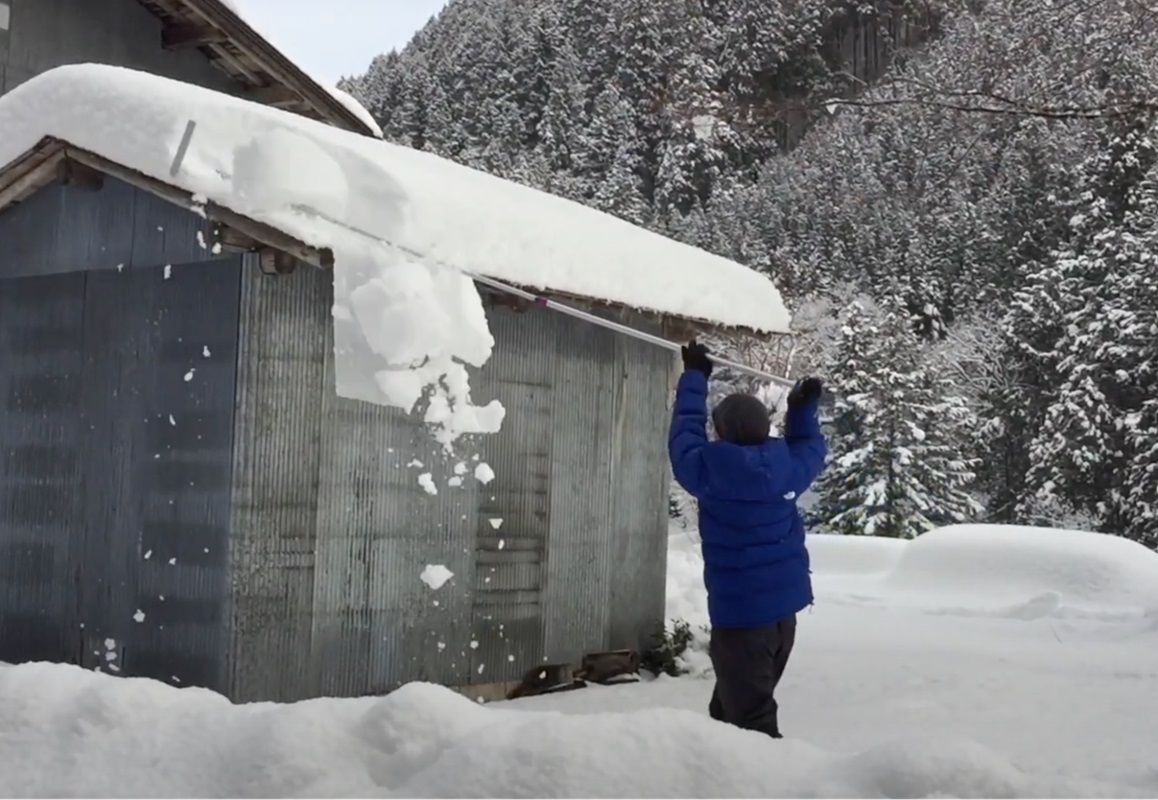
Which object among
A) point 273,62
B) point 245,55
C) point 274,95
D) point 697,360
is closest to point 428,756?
point 697,360

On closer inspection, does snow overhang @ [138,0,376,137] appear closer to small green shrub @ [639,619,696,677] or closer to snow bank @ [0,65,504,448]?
snow bank @ [0,65,504,448]

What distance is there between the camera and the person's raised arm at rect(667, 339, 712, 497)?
190 inches

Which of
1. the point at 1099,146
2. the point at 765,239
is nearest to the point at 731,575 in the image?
the point at 1099,146

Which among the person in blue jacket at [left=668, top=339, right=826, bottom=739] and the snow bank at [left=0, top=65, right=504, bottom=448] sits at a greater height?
the snow bank at [left=0, top=65, right=504, bottom=448]

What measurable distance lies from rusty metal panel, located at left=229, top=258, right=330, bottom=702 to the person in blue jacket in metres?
2.21

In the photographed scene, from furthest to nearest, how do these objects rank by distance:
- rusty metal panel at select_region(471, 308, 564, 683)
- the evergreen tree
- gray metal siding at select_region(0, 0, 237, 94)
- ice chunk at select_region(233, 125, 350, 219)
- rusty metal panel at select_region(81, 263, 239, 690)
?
the evergreen tree, gray metal siding at select_region(0, 0, 237, 94), rusty metal panel at select_region(471, 308, 564, 683), rusty metal panel at select_region(81, 263, 239, 690), ice chunk at select_region(233, 125, 350, 219)

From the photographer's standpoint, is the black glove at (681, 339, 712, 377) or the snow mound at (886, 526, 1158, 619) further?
the snow mound at (886, 526, 1158, 619)

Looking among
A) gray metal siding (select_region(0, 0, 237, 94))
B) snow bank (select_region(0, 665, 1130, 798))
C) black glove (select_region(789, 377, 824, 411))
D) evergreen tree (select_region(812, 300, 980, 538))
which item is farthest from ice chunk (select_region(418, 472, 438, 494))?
evergreen tree (select_region(812, 300, 980, 538))

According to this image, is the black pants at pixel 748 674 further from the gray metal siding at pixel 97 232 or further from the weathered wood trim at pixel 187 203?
the gray metal siding at pixel 97 232

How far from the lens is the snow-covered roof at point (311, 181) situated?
18.0 ft

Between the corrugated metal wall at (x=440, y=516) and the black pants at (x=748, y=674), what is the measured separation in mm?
2278

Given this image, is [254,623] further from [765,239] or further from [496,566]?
[765,239]

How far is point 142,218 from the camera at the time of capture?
636cm

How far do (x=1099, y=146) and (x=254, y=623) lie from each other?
85.0 feet
